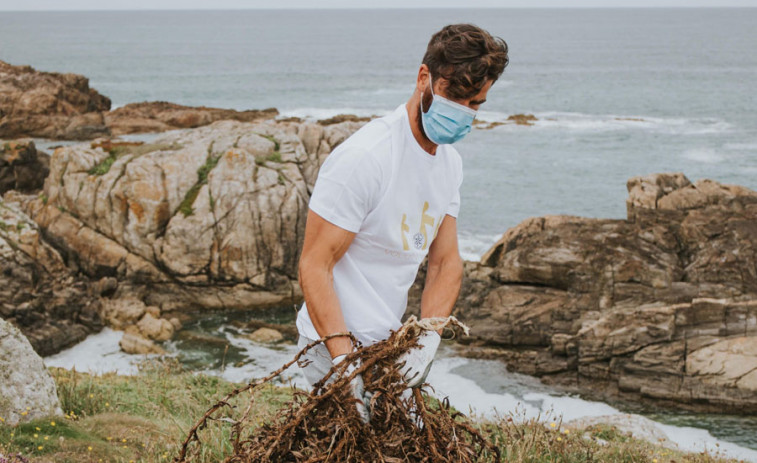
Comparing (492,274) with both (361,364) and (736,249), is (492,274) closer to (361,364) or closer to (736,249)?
(736,249)

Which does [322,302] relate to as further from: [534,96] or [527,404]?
[534,96]

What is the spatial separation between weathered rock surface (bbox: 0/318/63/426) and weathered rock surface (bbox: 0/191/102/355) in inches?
390

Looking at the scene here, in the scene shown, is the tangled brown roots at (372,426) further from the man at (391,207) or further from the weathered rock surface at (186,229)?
the weathered rock surface at (186,229)

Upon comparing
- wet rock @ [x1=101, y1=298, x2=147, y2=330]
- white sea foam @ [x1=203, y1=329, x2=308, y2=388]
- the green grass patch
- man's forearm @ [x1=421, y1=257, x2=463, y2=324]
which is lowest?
white sea foam @ [x1=203, y1=329, x2=308, y2=388]

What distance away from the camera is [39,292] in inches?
664

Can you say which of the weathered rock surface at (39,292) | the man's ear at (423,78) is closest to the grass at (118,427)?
the man's ear at (423,78)

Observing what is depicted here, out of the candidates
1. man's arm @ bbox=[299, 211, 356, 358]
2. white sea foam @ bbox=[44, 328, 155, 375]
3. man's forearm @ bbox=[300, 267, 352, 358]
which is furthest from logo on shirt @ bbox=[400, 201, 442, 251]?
white sea foam @ bbox=[44, 328, 155, 375]

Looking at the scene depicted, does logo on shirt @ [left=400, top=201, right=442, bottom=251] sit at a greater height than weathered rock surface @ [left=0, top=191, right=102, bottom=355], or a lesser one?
greater

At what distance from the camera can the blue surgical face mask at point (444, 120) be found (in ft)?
10.3

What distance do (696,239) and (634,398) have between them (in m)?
4.72

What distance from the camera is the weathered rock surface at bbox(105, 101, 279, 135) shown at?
46188mm

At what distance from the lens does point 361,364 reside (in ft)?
9.32

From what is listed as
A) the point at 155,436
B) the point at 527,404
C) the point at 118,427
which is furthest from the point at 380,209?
the point at 527,404

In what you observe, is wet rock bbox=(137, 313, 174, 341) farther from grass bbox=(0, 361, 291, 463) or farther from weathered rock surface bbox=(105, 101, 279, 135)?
weathered rock surface bbox=(105, 101, 279, 135)
